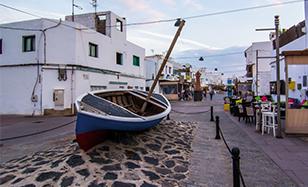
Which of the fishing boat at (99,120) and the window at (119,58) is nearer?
the fishing boat at (99,120)

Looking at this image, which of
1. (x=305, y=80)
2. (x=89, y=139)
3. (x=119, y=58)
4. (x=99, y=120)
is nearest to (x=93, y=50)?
(x=119, y=58)

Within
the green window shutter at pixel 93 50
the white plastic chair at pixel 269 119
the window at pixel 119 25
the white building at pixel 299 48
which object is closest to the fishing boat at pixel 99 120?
the white plastic chair at pixel 269 119

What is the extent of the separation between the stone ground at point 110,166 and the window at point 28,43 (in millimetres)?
13104

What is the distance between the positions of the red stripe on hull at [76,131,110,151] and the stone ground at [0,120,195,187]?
0.43 feet

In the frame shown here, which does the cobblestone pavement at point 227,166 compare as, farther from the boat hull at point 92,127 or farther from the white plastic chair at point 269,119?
the boat hull at point 92,127

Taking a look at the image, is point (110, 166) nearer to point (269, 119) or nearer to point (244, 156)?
point (244, 156)

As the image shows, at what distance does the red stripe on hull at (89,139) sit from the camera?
19.0 feet

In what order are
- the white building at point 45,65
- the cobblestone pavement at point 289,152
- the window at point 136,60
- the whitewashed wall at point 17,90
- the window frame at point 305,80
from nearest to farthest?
1. the cobblestone pavement at point 289,152
2. the window frame at point 305,80
3. the white building at point 45,65
4. the whitewashed wall at point 17,90
5. the window at point 136,60

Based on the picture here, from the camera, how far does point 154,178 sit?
5023 millimetres

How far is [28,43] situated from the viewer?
707 inches

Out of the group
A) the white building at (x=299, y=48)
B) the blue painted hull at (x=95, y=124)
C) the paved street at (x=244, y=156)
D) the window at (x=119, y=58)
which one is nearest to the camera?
the paved street at (x=244, y=156)

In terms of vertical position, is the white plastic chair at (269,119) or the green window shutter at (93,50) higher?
the green window shutter at (93,50)

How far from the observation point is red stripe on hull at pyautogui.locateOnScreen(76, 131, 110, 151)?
5781mm

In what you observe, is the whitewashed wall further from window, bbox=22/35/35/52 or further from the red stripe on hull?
the red stripe on hull
